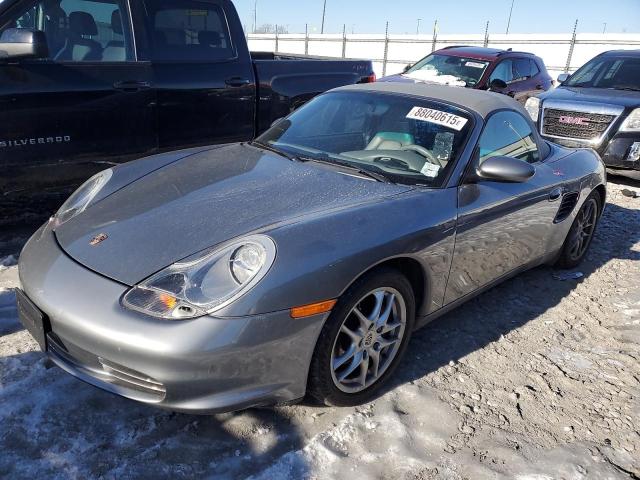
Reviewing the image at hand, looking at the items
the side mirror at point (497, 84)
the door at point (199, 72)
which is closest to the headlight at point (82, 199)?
the door at point (199, 72)

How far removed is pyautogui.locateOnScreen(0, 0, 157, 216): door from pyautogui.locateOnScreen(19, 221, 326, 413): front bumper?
1.99 meters

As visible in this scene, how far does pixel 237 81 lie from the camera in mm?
4961

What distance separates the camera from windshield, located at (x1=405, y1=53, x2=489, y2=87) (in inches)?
396

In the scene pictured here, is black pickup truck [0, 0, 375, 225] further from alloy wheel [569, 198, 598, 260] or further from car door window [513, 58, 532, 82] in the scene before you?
car door window [513, 58, 532, 82]

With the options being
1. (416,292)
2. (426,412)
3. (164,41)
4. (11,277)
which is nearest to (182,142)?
(164,41)

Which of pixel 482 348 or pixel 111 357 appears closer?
pixel 111 357

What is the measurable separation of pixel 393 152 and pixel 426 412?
1444 mm

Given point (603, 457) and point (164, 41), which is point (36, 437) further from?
point (164, 41)

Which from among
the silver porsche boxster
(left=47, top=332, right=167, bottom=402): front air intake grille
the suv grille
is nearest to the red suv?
the suv grille

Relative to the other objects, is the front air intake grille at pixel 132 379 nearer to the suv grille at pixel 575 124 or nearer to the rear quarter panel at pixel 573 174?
the rear quarter panel at pixel 573 174

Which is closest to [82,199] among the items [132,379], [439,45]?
[132,379]

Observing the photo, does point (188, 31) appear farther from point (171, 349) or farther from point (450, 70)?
point (450, 70)

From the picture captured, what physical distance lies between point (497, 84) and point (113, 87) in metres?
7.82

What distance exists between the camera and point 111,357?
2.10 metres
